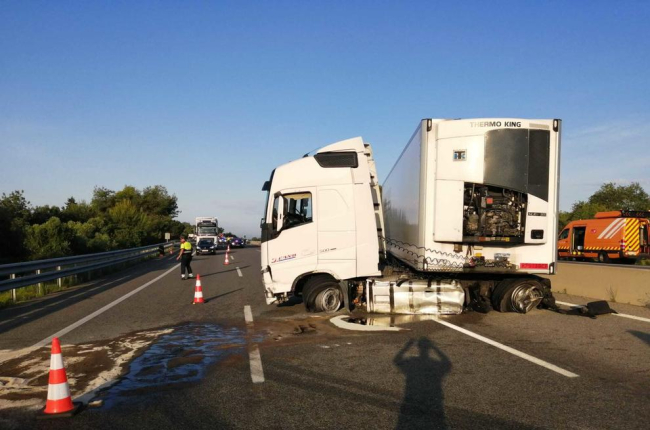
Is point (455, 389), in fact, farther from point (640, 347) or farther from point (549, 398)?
point (640, 347)

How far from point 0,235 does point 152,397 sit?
78.5ft

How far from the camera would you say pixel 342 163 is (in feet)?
34.6

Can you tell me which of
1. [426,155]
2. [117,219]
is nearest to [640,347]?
[426,155]

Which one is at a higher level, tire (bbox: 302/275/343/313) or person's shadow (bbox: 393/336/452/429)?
tire (bbox: 302/275/343/313)

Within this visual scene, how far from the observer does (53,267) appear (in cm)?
1856

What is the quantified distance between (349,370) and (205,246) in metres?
37.3

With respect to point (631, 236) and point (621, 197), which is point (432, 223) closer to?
point (631, 236)

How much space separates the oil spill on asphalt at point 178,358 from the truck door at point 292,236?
1.71 metres

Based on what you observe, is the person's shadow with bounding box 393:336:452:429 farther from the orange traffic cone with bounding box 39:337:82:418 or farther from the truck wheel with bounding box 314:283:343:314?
the orange traffic cone with bounding box 39:337:82:418

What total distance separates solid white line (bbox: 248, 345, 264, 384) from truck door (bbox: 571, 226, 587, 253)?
26.4m

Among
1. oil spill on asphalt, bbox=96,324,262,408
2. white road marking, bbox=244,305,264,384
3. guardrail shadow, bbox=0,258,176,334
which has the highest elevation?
white road marking, bbox=244,305,264,384

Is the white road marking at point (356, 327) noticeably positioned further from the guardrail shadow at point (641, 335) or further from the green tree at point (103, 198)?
the green tree at point (103, 198)

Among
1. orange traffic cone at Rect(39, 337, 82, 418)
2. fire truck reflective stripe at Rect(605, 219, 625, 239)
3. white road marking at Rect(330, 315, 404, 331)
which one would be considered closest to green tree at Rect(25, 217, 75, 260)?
white road marking at Rect(330, 315, 404, 331)

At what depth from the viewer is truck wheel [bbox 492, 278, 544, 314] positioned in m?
10.4
